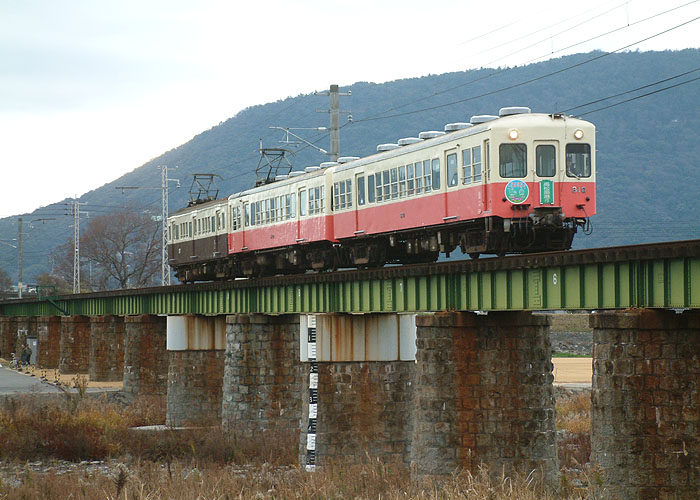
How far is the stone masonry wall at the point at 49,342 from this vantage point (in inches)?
3007

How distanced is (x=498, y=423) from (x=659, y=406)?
5.23m

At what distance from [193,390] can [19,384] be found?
21.2 metres

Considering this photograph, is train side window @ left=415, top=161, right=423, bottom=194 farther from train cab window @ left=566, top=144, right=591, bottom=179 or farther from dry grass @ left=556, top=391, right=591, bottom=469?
dry grass @ left=556, top=391, right=591, bottom=469

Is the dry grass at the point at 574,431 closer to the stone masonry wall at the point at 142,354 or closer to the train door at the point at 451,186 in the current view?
the train door at the point at 451,186

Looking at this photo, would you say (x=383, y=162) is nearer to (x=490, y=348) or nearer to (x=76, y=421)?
(x=490, y=348)

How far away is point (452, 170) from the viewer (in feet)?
81.3

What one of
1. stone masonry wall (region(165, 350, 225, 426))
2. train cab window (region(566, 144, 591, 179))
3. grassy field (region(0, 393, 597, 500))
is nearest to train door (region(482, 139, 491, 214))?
train cab window (region(566, 144, 591, 179))

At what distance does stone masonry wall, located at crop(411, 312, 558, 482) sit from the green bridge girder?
2.50 feet

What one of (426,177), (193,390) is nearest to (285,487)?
(426,177)

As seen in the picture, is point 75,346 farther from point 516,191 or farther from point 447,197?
point 516,191

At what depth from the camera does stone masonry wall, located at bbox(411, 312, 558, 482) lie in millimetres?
21625

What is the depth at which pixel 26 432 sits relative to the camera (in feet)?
112

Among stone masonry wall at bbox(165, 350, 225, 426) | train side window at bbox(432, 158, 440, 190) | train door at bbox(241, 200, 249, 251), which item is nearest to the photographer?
train side window at bbox(432, 158, 440, 190)

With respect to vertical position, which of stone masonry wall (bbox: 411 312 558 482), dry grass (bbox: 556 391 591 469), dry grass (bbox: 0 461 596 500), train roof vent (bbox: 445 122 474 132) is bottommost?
dry grass (bbox: 556 391 591 469)
